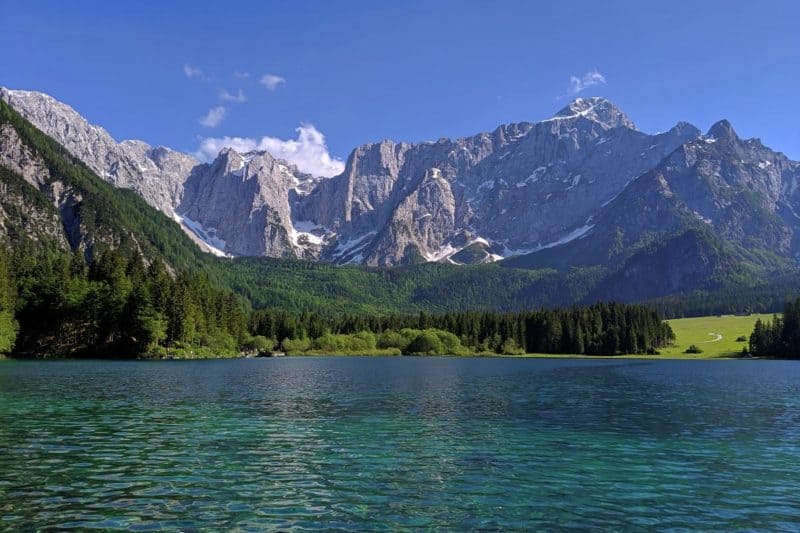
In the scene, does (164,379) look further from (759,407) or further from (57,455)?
(759,407)

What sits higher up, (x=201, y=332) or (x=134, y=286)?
(x=134, y=286)

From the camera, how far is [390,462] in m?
31.8

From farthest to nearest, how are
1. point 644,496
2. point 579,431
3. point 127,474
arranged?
point 579,431
point 127,474
point 644,496

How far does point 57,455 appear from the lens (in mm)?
31891

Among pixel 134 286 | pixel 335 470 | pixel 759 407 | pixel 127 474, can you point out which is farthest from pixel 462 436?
pixel 134 286

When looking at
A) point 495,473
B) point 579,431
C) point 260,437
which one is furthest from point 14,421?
point 579,431

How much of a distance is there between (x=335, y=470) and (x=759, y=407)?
51.1 m

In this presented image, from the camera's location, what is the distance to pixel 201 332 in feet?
568

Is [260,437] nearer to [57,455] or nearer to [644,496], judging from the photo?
[57,455]

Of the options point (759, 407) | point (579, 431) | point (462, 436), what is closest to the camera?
point (462, 436)

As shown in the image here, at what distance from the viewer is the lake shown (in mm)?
22125

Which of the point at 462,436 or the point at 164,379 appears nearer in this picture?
the point at 462,436

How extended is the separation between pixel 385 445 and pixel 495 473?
367 inches

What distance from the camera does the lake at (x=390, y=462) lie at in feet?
72.6
